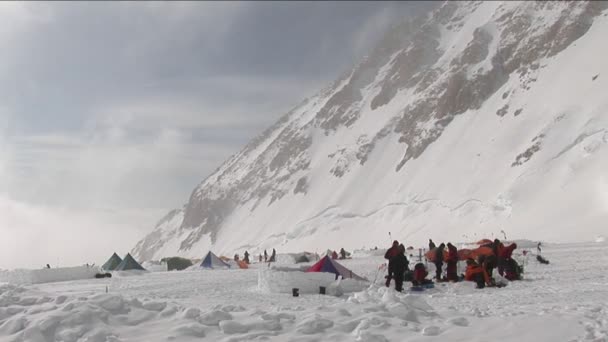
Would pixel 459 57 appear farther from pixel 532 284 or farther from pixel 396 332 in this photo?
pixel 396 332

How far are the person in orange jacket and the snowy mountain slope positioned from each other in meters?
42.0

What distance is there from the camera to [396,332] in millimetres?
7820

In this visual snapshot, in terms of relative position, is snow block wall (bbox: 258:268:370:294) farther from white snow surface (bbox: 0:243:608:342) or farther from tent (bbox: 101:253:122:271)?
tent (bbox: 101:253:122:271)

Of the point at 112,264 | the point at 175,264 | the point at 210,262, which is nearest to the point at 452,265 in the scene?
the point at 210,262

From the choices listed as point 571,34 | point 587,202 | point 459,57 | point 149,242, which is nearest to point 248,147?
point 149,242

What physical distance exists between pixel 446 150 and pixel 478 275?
256ft

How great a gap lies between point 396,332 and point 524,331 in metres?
1.80

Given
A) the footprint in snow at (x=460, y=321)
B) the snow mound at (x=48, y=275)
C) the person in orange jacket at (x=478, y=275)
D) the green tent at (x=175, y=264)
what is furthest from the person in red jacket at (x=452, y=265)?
the green tent at (x=175, y=264)

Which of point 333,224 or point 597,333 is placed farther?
point 333,224

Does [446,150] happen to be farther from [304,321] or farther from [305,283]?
[304,321]


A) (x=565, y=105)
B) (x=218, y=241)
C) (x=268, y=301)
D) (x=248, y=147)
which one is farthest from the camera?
(x=248, y=147)

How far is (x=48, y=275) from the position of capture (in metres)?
28.0

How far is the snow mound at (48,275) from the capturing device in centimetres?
2742

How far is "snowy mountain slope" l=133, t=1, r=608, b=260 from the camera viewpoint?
66.4 meters
